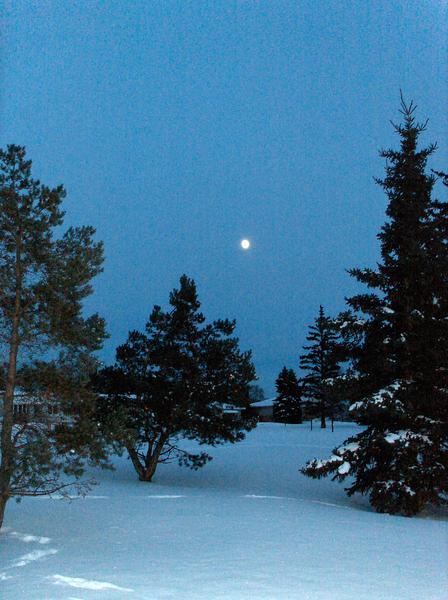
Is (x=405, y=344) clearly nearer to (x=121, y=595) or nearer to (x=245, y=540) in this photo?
(x=245, y=540)

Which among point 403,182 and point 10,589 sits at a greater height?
point 403,182

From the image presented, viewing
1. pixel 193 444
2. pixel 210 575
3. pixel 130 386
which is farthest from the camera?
pixel 193 444

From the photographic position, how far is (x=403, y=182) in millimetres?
16656

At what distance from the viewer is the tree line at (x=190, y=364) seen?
998 centimetres

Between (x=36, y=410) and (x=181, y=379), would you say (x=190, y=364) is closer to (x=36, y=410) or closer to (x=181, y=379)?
(x=181, y=379)

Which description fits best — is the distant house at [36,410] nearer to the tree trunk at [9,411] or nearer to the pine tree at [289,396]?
the tree trunk at [9,411]

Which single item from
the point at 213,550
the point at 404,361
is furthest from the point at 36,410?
the point at 404,361

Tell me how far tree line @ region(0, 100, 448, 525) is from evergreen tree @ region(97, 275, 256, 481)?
54mm

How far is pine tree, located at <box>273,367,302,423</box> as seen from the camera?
5869 cm

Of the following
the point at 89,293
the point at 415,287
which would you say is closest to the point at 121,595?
the point at 89,293

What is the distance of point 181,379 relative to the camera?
20.7m

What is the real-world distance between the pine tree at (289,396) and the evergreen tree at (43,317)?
49633 mm

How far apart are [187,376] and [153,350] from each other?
1.72 meters

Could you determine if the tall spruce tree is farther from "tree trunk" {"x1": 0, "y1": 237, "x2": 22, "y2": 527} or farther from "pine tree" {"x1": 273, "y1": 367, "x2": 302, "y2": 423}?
"pine tree" {"x1": 273, "y1": 367, "x2": 302, "y2": 423}
